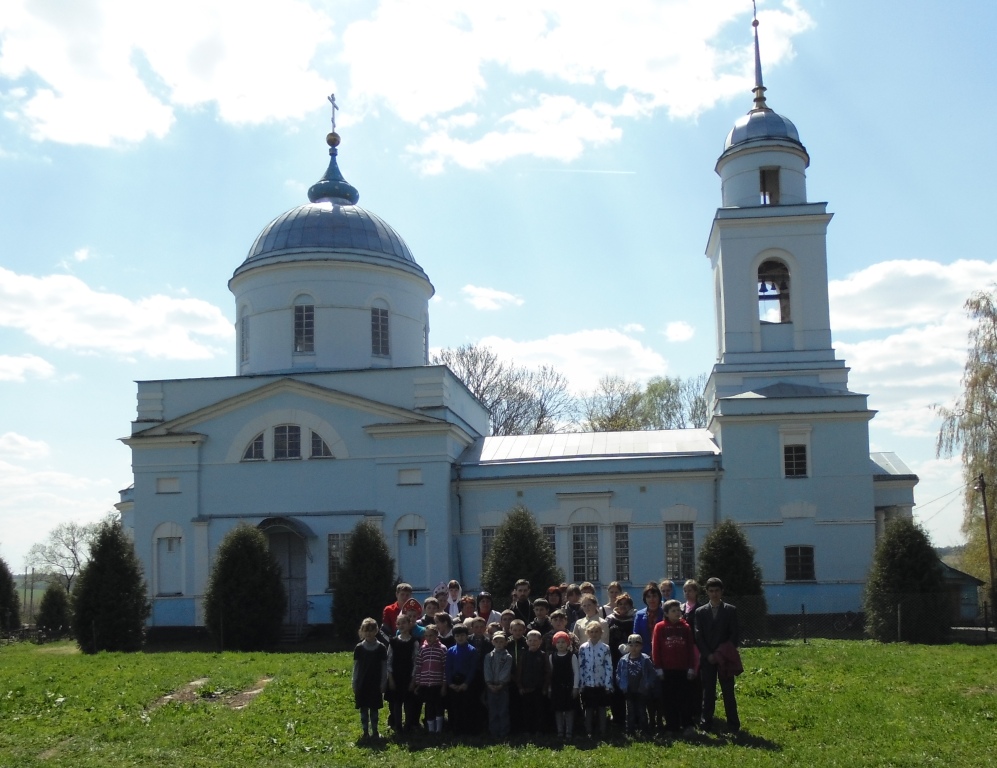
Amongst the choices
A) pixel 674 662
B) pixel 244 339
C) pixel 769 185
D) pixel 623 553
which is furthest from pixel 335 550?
pixel 674 662

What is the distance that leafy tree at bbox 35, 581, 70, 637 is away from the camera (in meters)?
33.1

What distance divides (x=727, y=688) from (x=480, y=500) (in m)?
15.7

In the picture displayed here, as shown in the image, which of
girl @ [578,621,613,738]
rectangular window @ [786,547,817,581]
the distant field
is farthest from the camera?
the distant field

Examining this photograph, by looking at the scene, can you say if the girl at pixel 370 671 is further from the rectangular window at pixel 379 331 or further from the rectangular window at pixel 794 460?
the rectangular window at pixel 379 331

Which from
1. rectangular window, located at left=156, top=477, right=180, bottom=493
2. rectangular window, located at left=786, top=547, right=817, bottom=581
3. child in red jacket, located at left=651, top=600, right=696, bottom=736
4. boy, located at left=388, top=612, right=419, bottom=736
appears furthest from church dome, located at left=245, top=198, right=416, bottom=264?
child in red jacket, located at left=651, top=600, right=696, bottom=736

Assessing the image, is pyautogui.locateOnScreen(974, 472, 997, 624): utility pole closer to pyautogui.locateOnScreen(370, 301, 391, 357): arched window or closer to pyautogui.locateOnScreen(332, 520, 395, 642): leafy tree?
pyautogui.locateOnScreen(332, 520, 395, 642): leafy tree

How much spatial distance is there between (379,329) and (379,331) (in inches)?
2.3

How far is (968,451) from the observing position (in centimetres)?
2850

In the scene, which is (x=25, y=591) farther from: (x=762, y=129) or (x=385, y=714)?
(x=385, y=714)

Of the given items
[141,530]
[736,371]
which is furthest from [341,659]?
[736,371]

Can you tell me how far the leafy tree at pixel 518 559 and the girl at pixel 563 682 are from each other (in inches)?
450

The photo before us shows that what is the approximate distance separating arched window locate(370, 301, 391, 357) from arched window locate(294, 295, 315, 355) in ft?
5.48

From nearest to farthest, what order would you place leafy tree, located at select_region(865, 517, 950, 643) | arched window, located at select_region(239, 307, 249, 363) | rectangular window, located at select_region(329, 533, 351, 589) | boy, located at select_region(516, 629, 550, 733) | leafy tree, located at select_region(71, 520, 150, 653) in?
boy, located at select_region(516, 629, 550, 733), leafy tree, located at select_region(865, 517, 950, 643), leafy tree, located at select_region(71, 520, 150, 653), rectangular window, located at select_region(329, 533, 351, 589), arched window, located at select_region(239, 307, 249, 363)

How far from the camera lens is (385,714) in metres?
13.4
